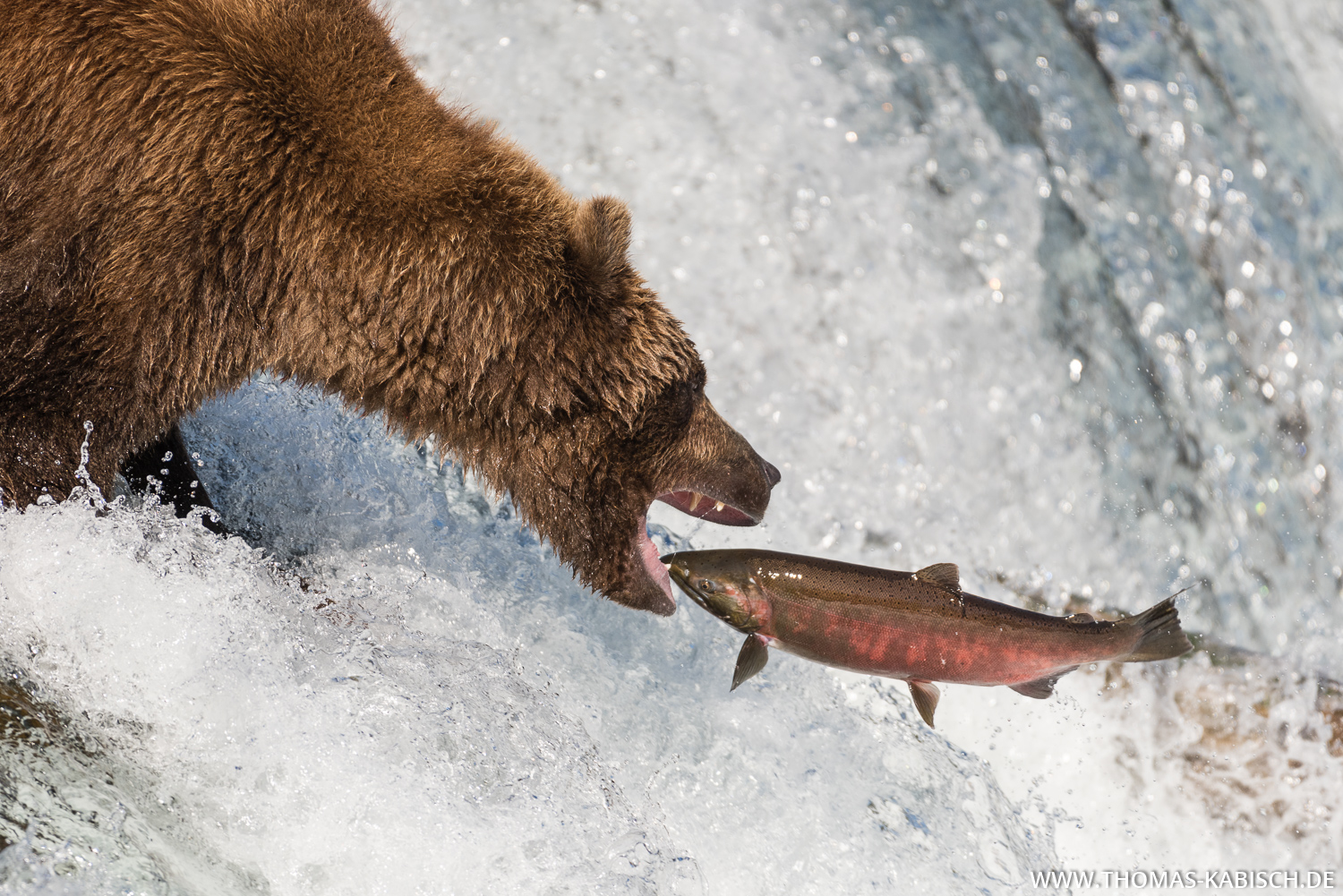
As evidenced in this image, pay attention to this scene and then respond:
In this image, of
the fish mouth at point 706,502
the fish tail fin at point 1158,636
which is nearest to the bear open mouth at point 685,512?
the fish mouth at point 706,502

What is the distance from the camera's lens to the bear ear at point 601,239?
2.65 metres

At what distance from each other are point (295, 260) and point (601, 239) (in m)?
0.69

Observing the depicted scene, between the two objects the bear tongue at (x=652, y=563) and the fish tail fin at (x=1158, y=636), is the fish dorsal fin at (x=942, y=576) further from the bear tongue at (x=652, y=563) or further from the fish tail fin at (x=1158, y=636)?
the bear tongue at (x=652, y=563)

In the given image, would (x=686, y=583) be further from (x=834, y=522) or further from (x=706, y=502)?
(x=834, y=522)

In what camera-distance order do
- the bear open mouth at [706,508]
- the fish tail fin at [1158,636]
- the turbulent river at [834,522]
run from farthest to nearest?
the bear open mouth at [706,508], the fish tail fin at [1158,636], the turbulent river at [834,522]

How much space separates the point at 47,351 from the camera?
2420 mm

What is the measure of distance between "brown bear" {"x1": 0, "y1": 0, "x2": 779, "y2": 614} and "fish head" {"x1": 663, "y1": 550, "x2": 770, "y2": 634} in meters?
0.44

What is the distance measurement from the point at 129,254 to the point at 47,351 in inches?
10.6

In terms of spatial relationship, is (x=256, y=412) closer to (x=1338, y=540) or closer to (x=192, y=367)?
(x=192, y=367)

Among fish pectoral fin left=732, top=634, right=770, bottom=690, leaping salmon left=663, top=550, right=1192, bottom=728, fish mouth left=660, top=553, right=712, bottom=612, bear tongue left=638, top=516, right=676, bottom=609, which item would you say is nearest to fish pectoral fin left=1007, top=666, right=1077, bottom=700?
leaping salmon left=663, top=550, right=1192, bottom=728

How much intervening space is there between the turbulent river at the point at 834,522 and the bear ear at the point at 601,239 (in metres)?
1.08

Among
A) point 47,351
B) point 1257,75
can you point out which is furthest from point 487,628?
point 1257,75

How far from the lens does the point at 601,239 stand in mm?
2670

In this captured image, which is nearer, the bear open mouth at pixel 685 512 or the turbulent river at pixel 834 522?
the turbulent river at pixel 834 522
